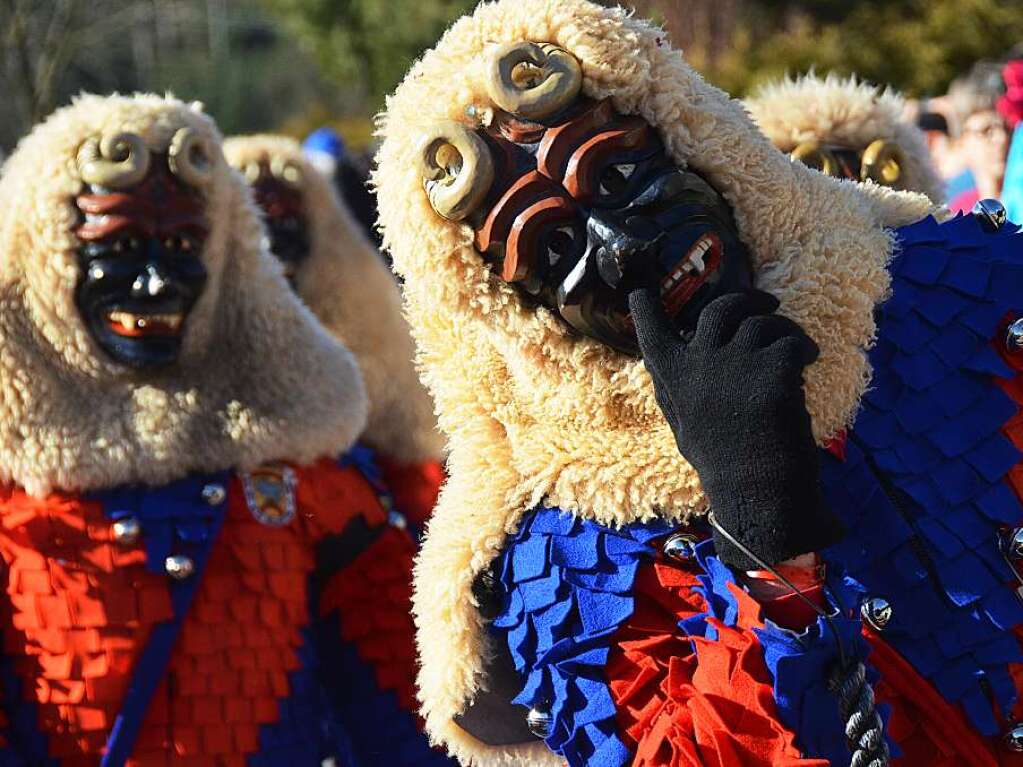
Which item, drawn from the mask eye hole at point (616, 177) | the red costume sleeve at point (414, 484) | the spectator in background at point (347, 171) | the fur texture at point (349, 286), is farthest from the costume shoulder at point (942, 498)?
the spectator in background at point (347, 171)

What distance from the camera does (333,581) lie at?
2521 millimetres

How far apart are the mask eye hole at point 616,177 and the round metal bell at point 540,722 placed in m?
0.59

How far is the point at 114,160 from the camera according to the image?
2373mm

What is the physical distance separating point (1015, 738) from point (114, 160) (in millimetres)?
1749

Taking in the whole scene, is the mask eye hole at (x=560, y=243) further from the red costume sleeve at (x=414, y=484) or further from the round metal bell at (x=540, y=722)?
the red costume sleeve at (x=414, y=484)

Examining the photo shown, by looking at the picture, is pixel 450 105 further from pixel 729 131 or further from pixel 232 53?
pixel 232 53

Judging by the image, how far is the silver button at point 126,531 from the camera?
2271mm

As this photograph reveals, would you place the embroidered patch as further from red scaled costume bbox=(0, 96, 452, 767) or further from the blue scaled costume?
the blue scaled costume

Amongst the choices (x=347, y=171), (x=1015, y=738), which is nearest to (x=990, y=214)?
(x=1015, y=738)

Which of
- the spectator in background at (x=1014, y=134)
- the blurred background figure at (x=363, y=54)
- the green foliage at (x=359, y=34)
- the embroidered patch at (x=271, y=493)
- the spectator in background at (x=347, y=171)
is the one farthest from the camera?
the green foliage at (x=359, y=34)


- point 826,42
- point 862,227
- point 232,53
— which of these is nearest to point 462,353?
point 862,227

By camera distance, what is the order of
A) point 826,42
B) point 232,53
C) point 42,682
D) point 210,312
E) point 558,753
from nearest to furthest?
point 558,753, point 42,682, point 210,312, point 826,42, point 232,53

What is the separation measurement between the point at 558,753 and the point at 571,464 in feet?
1.12

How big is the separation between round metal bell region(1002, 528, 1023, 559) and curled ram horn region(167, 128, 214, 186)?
1.59 m
